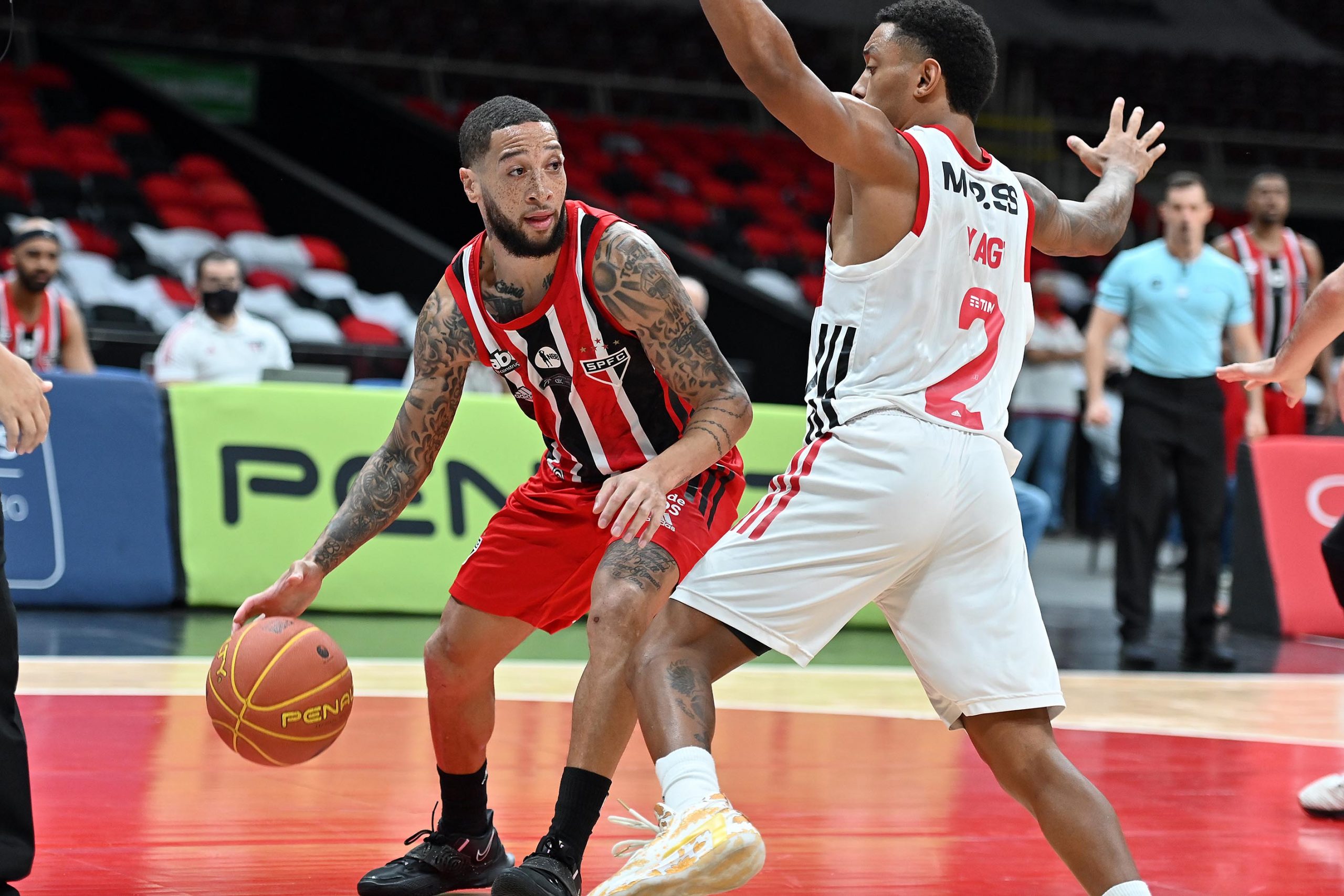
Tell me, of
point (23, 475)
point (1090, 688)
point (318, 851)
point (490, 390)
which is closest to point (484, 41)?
point (490, 390)

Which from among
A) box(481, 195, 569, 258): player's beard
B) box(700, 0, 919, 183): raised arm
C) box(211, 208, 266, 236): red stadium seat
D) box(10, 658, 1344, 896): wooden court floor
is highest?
box(700, 0, 919, 183): raised arm

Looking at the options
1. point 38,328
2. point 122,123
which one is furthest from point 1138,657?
point 122,123

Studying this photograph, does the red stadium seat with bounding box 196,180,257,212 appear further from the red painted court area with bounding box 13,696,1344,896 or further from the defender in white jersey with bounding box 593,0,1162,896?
the defender in white jersey with bounding box 593,0,1162,896

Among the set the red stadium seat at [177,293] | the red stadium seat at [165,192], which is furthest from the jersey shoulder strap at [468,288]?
the red stadium seat at [165,192]

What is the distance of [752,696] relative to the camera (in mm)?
6621

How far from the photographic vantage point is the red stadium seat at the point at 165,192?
15148 millimetres

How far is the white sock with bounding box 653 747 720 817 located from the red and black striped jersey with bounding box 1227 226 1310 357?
292 inches

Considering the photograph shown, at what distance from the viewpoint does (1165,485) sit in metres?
7.91

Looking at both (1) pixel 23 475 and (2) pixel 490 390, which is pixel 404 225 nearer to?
(2) pixel 490 390

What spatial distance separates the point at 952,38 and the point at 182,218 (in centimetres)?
1291

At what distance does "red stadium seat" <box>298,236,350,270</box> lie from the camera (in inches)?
597

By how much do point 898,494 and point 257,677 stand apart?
156 centimetres

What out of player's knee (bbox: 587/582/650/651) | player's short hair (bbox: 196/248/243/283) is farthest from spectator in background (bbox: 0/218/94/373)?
player's knee (bbox: 587/582/650/651)

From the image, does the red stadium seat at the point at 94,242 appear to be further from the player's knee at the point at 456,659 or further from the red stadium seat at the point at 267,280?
the player's knee at the point at 456,659
